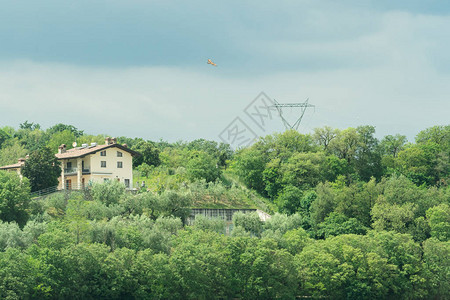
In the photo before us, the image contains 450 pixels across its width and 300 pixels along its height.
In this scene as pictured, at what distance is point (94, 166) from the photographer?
6612 cm

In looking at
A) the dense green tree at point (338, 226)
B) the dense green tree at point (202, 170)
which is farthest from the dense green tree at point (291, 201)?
the dense green tree at point (202, 170)

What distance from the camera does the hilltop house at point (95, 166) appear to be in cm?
6531

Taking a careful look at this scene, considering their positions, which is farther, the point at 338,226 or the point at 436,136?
the point at 436,136

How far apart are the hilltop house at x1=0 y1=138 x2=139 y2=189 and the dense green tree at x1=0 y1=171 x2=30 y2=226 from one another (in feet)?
41.3

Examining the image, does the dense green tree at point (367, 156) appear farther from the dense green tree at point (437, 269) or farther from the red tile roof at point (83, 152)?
the red tile roof at point (83, 152)

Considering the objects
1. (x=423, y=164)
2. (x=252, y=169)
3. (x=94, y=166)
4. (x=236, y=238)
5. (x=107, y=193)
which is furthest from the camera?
(x=423, y=164)

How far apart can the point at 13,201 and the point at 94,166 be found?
16465 millimetres

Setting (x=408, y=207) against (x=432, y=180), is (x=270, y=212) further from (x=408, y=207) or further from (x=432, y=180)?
(x=432, y=180)

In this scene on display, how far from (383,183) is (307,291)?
66.5 feet

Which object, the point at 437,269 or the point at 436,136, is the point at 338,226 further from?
the point at 436,136

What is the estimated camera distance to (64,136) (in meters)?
87.5

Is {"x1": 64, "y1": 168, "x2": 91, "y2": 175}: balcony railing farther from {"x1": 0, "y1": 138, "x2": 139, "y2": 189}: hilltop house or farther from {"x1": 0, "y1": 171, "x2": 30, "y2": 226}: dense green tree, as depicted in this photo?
{"x1": 0, "y1": 171, "x2": 30, "y2": 226}: dense green tree

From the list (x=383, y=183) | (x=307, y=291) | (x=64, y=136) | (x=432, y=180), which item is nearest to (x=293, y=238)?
(x=307, y=291)

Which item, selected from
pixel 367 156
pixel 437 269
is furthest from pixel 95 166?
pixel 437 269
